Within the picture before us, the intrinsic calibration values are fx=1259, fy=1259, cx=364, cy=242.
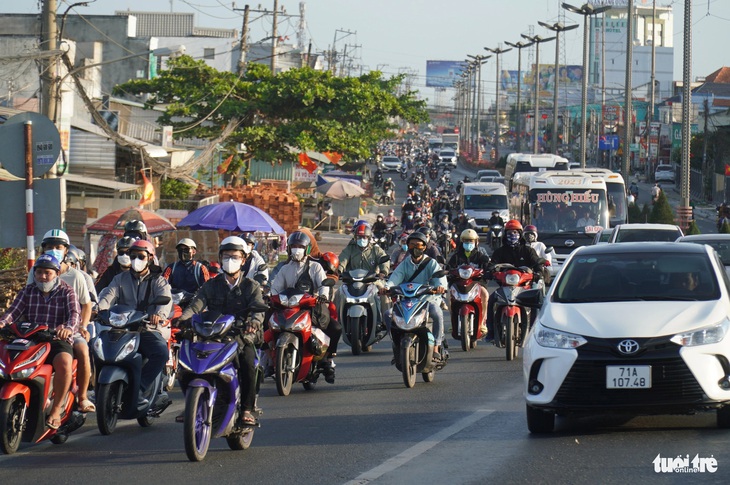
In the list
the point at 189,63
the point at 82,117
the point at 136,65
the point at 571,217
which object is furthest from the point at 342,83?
the point at 136,65

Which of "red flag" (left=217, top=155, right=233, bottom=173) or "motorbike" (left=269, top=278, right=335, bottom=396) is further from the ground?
"red flag" (left=217, top=155, right=233, bottom=173)

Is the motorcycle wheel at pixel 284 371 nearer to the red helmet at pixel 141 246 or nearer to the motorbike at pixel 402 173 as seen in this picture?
the red helmet at pixel 141 246

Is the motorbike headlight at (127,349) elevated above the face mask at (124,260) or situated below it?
below

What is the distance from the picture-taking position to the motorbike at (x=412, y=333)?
→ 13188mm

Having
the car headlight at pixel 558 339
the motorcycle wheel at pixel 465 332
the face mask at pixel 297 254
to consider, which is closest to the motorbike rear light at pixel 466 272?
the motorcycle wheel at pixel 465 332

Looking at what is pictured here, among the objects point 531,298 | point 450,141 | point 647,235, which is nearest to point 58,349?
point 531,298

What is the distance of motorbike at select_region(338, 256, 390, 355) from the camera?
1628cm

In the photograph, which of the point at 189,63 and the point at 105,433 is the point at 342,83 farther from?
the point at 105,433

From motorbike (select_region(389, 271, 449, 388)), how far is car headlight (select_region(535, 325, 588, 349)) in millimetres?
3472

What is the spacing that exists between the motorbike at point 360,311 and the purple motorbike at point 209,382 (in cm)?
→ 678

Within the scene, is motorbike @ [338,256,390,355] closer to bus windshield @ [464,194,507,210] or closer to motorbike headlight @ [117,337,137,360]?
motorbike headlight @ [117,337,137,360]

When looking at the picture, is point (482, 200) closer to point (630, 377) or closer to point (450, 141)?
point (630, 377)

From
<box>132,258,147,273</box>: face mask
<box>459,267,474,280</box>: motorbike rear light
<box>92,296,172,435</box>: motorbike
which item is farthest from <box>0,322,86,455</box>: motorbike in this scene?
<box>459,267,474,280</box>: motorbike rear light

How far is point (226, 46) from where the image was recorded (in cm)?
7938
